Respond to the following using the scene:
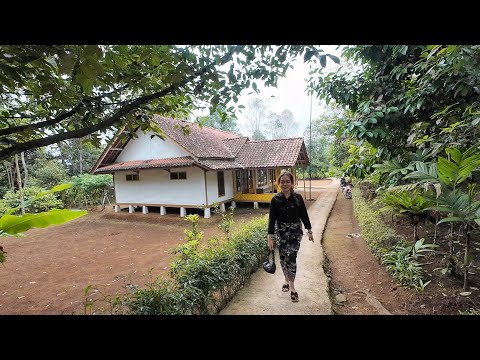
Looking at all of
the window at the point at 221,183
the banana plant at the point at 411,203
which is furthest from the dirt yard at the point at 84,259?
the banana plant at the point at 411,203

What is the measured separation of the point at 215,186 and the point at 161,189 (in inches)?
111

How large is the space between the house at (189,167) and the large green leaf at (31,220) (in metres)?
9.29

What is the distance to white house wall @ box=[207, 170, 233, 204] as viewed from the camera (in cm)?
1160

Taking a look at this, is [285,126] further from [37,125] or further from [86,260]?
[37,125]

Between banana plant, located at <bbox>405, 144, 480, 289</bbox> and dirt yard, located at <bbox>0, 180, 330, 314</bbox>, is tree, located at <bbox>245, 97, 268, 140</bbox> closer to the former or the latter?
dirt yard, located at <bbox>0, 180, 330, 314</bbox>

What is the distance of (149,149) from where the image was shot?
12641 mm

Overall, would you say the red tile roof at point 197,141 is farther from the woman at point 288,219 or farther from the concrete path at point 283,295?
the woman at point 288,219

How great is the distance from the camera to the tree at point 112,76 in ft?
5.70

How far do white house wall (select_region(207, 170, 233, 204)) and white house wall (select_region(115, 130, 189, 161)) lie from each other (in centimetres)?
160

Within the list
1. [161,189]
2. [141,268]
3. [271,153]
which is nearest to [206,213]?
[161,189]

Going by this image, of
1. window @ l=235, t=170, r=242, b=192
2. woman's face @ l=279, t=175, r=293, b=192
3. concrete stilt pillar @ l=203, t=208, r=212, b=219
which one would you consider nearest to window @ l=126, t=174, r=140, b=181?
concrete stilt pillar @ l=203, t=208, r=212, b=219
